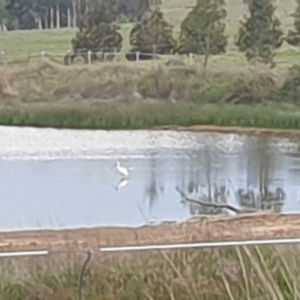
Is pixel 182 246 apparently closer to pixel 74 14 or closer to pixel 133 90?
pixel 133 90

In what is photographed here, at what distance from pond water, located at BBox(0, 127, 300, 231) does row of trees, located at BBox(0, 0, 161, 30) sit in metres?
0.37

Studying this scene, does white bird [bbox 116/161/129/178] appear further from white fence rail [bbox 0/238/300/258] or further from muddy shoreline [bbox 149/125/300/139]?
white fence rail [bbox 0/238/300/258]

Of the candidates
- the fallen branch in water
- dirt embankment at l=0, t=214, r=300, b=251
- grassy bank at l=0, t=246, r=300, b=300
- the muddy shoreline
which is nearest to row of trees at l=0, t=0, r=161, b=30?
the muddy shoreline

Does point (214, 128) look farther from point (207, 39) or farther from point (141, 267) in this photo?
point (141, 267)

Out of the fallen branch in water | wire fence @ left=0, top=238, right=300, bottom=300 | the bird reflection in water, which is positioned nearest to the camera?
wire fence @ left=0, top=238, right=300, bottom=300

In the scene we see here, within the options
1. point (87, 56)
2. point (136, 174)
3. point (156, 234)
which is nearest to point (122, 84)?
point (87, 56)

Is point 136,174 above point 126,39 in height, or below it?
below

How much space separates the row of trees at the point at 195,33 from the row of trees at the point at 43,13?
4cm

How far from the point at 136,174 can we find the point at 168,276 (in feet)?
2.47

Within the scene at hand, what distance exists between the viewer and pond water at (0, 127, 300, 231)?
213 cm

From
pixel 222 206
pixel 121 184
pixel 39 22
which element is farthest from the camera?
pixel 39 22

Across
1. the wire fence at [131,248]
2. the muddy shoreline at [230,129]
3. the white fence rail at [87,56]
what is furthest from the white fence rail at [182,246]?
the white fence rail at [87,56]

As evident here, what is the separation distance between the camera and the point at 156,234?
5.24ft

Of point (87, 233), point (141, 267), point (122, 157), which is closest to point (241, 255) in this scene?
point (141, 267)
